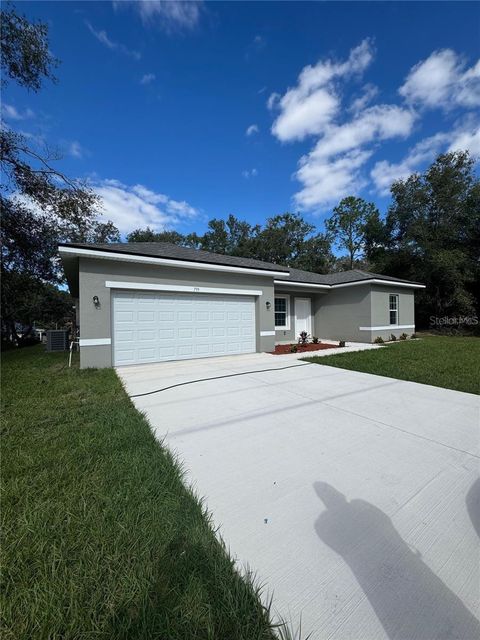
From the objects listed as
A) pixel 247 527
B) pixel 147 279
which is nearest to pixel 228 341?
pixel 147 279

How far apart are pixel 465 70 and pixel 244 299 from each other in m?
10.1

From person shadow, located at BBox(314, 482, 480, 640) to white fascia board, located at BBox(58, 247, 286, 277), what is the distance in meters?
7.68

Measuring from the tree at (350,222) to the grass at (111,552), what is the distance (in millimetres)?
34865

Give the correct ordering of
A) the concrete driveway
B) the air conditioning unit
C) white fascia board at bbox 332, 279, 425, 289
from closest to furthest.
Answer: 1. the concrete driveway
2. white fascia board at bbox 332, 279, 425, 289
3. the air conditioning unit

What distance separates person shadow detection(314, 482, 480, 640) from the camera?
1.32 metres

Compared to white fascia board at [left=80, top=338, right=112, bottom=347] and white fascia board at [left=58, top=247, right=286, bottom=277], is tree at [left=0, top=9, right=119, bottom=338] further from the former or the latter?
white fascia board at [left=80, top=338, right=112, bottom=347]

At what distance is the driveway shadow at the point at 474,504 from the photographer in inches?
78.7

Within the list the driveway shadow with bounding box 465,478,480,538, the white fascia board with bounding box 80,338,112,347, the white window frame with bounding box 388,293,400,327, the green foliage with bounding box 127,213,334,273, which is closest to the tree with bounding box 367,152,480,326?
the white window frame with bounding box 388,293,400,327

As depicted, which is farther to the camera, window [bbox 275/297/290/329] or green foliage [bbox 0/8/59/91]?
window [bbox 275/297/290/329]

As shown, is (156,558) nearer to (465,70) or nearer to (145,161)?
(465,70)

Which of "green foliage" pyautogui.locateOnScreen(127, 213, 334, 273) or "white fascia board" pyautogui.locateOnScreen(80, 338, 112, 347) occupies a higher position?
"green foliage" pyautogui.locateOnScreen(127, 213, 334, 273)

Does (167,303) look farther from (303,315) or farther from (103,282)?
(303,315)

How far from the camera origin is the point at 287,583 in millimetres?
1557

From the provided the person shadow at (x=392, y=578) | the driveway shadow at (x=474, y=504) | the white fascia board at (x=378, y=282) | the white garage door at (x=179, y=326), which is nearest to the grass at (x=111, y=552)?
the person shadow at (x=392, y=578)
